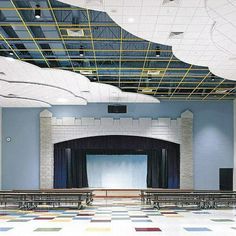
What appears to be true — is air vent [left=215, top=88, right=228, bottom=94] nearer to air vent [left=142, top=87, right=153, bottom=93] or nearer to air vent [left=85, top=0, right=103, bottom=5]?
air vent [left=142, top=87, right=153, bottom=93]

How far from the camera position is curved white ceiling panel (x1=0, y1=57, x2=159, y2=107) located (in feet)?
49.6

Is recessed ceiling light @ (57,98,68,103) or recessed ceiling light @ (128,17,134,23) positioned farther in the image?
recessed ceiling light @ (57,98,68,103)

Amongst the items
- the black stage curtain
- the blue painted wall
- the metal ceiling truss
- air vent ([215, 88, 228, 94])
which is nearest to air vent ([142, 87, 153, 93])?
the metal ceiling truss

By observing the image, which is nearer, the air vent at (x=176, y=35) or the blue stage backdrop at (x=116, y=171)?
the air vent at (x=176, y=35)

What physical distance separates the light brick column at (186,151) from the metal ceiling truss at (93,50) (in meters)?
2.35

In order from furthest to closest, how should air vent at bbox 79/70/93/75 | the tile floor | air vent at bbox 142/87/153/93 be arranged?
air vent at bbox 142/87/153/93, air vent at bbox 79/70/93/75, the tile floor

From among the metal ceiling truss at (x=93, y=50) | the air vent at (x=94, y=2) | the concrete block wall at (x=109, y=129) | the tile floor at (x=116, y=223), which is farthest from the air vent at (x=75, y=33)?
the concrete block wall at (x=109, y=129)

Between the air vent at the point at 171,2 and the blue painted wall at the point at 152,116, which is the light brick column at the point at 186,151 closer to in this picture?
the blue painted wall at the point at 152,116

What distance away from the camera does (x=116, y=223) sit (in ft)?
37.6

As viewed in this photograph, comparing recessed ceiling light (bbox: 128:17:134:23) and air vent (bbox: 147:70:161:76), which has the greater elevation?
recessed ceiling light (bbox: 128:17:134:23)

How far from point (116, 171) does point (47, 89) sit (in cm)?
932

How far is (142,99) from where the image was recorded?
72.9 feet

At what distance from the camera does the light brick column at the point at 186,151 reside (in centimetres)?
2242

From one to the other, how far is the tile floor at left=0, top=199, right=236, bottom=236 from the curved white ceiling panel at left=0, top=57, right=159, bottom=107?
4.17 metres
